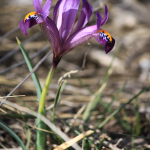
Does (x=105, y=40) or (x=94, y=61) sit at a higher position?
(x=94, y=61)

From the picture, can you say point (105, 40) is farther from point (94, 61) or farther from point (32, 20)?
point (94, 61)

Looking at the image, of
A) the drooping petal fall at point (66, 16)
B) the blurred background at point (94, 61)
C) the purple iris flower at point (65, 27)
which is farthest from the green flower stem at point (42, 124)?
the blurred background at point (94, 61)

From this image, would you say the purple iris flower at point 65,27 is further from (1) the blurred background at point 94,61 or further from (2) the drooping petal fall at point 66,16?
(1) the blurred background at point 94,61

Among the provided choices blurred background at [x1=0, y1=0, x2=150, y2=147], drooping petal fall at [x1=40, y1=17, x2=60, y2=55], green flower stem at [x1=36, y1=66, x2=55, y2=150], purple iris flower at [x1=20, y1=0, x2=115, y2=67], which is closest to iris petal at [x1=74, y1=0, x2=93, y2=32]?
purple iris flower at [x1=20, y1=0, x2=115, y2=67]

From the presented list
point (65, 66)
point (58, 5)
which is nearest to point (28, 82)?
point (65, 66)

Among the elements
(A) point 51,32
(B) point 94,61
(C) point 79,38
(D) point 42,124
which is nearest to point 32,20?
(A) point 51,32

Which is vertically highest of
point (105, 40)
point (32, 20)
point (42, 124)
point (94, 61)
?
point (94, 61)

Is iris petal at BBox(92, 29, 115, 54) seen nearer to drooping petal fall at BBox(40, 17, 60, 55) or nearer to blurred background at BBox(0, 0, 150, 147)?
drooping petal fall at BBox(40, 17, 60, 55)
